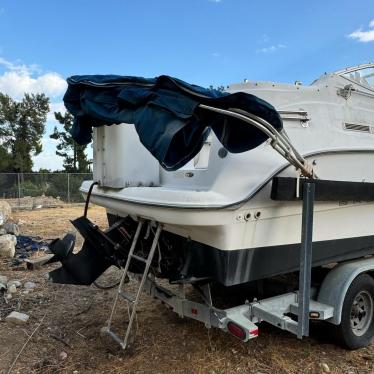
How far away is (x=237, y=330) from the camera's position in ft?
10.8

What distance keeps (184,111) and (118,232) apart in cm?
161

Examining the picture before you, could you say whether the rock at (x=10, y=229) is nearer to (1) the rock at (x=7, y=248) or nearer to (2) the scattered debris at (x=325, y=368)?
(1) the rock at (x=7, y=248)

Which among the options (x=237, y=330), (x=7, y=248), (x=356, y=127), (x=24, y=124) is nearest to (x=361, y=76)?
(x=356, y=127)

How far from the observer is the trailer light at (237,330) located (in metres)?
3.25

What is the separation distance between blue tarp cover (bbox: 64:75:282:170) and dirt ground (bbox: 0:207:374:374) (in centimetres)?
183

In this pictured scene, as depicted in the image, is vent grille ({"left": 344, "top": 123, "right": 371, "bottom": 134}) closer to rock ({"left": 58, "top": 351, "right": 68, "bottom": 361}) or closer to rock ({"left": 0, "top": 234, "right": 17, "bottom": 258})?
rock ({"left": 58, "top": 351, "right": 68, "bottom": 361})

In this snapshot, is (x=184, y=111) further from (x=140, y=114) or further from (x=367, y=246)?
(x=367, y=246)

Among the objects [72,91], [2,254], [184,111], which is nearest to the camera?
[184,111]

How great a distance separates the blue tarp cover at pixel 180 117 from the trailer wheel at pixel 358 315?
191cm

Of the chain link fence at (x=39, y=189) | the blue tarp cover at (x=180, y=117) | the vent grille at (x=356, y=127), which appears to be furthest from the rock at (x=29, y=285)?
the chain link fence at (x=39, y=189)

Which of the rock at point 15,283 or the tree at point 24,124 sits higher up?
the tree at point 24,124

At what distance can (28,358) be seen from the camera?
3.93 metres

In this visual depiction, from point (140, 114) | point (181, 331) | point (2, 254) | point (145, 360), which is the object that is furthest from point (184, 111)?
point (2, 254)

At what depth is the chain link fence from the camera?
21062mm
